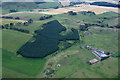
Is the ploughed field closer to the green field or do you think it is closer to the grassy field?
the green field

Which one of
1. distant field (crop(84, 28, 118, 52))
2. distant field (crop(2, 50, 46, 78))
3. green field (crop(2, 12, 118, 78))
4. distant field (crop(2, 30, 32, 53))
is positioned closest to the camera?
green field (crop(2, 12, 118, 78))

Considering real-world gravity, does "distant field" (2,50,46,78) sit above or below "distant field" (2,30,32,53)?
below

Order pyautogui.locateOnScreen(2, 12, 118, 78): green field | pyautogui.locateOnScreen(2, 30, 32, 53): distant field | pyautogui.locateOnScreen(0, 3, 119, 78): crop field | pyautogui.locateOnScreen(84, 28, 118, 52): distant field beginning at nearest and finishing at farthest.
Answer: pyautogui.locateOnScreen(2, 12, 118, 78): green field, pyautogui.locateOnScreen(0, 3, 119, 78): crop field, pyautogui.locateOnScreen(84, 28, 118, 52): distant field, pyautogui.locateOnScreen(2, 30, 32, 53): distant field

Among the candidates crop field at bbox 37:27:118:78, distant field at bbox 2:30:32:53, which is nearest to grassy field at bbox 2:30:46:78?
distant field at bbox 2:30:32:53

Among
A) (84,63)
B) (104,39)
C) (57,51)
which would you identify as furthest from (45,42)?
(104,39)

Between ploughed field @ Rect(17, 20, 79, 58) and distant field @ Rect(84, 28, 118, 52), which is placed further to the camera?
distant field @ Rect(84, 28, 118, 52)

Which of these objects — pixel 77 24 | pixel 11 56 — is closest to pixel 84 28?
pixel 77 24
